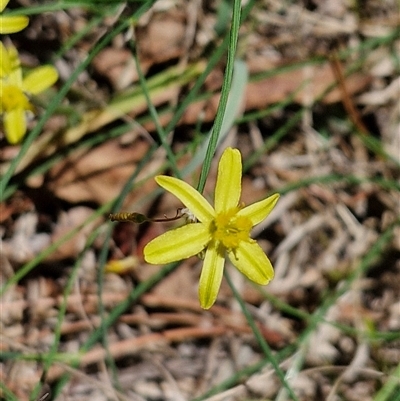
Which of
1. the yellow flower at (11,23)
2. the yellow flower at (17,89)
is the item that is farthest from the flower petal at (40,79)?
the yellow flower at (11,23)

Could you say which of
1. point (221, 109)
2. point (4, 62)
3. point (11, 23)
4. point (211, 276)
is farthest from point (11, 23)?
point (211, 276)

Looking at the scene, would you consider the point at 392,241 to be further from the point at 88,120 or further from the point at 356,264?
the point at 88,120

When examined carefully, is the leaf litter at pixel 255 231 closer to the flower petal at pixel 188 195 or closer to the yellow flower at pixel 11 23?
the yellow flower at pixel 11 23

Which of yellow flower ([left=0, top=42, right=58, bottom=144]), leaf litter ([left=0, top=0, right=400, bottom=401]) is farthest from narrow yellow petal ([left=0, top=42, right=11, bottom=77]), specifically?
leaf litter ([left=0, top=0, right=400, bottom=401])

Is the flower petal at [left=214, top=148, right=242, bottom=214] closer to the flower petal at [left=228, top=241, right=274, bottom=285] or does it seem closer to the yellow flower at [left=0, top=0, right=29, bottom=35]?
the flower petal at [left=228, top=241, right=274, bottom=285]

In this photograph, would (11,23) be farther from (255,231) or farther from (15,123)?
(255,231)

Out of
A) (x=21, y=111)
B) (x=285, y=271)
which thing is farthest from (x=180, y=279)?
(x=21, y=111)
